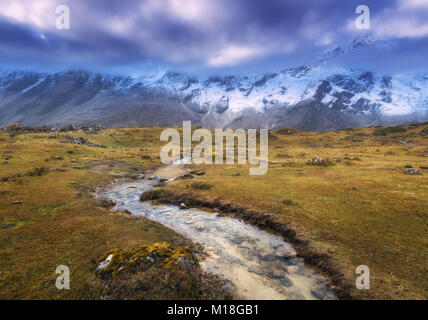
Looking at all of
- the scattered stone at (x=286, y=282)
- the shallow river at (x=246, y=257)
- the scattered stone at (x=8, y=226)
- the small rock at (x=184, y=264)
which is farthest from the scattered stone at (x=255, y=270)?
the scattered stone at (x=8, y=226)

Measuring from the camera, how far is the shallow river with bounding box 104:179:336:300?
16.0 meters

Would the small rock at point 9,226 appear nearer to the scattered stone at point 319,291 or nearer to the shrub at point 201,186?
the shrub at point 201,186

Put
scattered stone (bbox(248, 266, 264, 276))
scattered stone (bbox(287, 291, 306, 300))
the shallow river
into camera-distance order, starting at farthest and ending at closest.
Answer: scattered stone (bbox(248, 266, 264, 276))
the shallow river
scattered stone (bbox(287, 291, 306, 300))

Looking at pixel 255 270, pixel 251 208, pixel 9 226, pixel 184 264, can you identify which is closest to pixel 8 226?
pixel 9 226

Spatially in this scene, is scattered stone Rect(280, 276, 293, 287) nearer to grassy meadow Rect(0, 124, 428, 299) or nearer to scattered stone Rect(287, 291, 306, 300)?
scattered stone Rect(287, 291, 306, 300)

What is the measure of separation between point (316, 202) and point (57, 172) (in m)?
54.2

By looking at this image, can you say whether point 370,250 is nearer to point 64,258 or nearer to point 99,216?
point 64,258

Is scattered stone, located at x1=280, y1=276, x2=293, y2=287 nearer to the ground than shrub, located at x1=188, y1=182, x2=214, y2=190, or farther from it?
nearer to the ground

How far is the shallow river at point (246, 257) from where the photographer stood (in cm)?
1597

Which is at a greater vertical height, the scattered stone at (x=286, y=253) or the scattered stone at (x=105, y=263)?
the scattered stone at (x=105, y=263)

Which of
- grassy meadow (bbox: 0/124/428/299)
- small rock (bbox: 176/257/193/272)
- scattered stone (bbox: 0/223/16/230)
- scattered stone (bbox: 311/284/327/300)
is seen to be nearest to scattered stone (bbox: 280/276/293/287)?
scattered stone (bbox: 311/284/327/300)

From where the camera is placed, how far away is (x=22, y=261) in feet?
55.3

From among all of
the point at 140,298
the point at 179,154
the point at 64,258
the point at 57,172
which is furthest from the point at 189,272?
the point at 179,154
